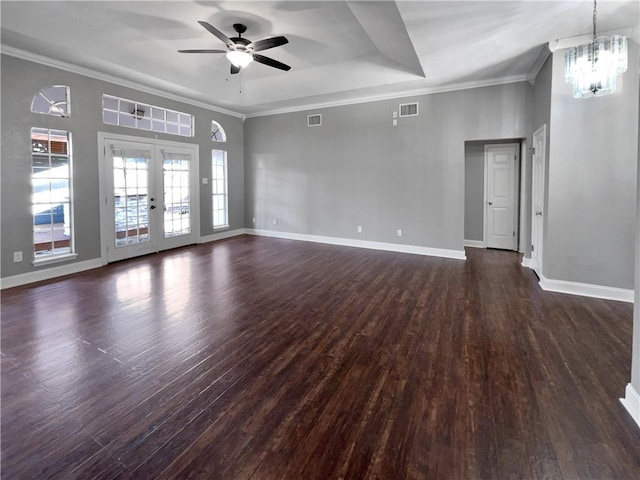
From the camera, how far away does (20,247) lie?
466cm

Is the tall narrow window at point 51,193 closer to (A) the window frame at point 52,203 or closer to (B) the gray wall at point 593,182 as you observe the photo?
(A) the window frame at point 52,203

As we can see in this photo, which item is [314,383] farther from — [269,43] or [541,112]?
[541,112]

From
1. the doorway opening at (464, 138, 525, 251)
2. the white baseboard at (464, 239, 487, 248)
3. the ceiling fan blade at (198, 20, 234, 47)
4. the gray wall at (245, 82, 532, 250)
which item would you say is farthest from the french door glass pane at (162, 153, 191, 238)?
the white baseboard at (464, 239, 487, 248)

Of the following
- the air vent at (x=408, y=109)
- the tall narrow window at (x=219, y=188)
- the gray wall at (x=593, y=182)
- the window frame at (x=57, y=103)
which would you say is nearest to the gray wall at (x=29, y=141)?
the window frame at (x=57, y=103)

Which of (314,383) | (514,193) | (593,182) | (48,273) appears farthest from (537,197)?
(48,273)

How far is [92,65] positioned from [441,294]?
6.00 meters

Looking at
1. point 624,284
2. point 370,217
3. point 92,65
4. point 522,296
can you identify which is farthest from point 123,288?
point 624,284

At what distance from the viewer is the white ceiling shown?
3381 mm

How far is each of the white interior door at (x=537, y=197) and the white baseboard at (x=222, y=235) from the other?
646 cm

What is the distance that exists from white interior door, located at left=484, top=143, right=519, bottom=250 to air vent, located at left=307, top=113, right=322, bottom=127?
354 cm

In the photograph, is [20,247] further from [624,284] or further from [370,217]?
[624,284]

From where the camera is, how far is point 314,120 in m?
7.61

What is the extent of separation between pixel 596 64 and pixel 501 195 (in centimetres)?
372

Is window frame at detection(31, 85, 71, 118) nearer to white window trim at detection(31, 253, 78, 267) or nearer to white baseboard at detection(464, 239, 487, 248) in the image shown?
white window trim at detection(31, 253, 78, 267)
